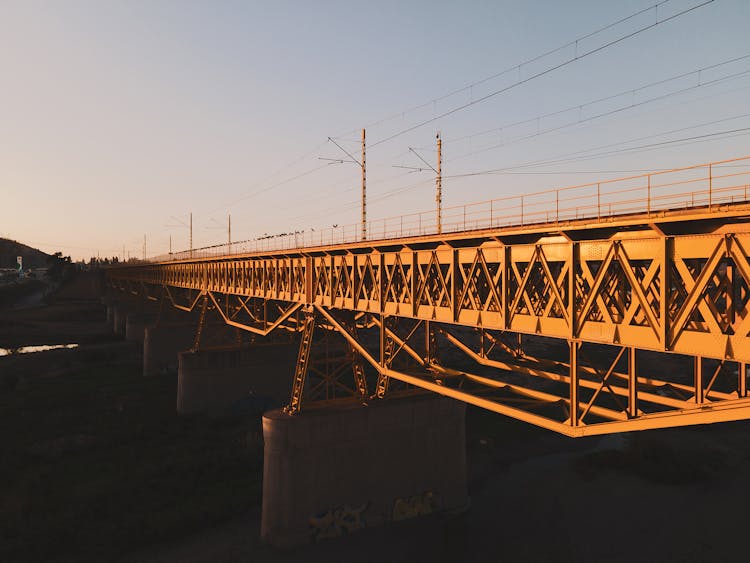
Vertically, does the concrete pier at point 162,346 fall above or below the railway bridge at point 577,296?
below

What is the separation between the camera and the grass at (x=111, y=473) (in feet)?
80.1

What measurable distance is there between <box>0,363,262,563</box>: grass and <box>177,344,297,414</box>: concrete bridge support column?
1.74 meters

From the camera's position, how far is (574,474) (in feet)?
107

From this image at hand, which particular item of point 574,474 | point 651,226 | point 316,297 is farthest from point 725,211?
point 574,474

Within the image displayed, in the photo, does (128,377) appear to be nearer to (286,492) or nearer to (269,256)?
(269,256)

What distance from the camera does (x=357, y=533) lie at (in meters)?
23.9

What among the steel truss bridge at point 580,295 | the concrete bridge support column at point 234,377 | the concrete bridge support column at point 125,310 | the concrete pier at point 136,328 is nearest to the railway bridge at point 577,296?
the steel truss bridge at point 580,295

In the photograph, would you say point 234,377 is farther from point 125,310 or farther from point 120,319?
point 125,310

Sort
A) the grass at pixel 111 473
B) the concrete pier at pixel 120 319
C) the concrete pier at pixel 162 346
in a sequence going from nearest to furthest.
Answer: the grass at pixel 111 473 < the concrete pier at pixel 162 346 < the concrete pier at pixel 120 319

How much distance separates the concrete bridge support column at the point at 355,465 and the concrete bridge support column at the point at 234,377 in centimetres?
1909

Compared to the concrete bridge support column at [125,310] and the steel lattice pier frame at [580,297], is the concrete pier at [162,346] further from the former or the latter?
the steel lattice pier frame at [580,297]

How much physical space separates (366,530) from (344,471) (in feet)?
10.4

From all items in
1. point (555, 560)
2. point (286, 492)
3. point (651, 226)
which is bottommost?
point (555, 560)

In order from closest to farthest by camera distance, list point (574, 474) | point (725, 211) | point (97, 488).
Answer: point (725, 211), point (97, 488), point (574, 474)
